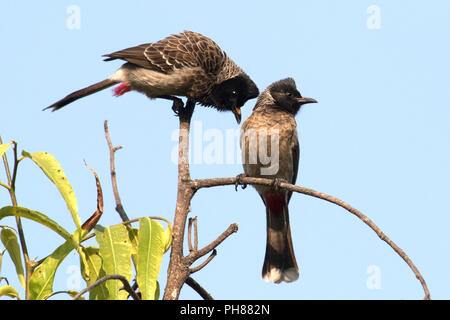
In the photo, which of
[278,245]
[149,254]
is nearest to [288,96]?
[278,245]

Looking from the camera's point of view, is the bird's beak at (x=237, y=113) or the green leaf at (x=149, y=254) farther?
the bird's beak at (x=237, y=113)

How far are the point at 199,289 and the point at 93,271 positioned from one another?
2.09 feet

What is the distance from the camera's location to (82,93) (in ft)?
16.2

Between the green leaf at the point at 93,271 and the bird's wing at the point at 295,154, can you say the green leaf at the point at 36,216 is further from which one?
the bird's wing at the point at 295,154

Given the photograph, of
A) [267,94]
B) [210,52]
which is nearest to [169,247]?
[210,52]

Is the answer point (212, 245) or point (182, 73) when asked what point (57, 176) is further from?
point (182, 73)

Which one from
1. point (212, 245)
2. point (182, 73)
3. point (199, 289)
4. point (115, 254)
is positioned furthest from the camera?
point (182, 73)

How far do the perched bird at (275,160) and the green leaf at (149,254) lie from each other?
105 inches

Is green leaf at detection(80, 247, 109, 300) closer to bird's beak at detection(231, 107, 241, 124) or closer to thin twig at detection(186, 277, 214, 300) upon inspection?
thin twig at detection(186, 277, 214, 300)

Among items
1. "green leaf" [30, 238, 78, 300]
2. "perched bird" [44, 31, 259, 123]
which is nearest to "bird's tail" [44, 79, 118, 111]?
"perched bird" [44, 31, 259, 123]

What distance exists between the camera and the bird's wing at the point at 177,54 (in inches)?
204

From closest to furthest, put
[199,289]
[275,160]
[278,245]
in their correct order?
[199,289], [275,160], [278,245]

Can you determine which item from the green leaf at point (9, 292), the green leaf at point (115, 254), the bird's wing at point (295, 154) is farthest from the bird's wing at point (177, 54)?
the green leaf at point (9, 292)
